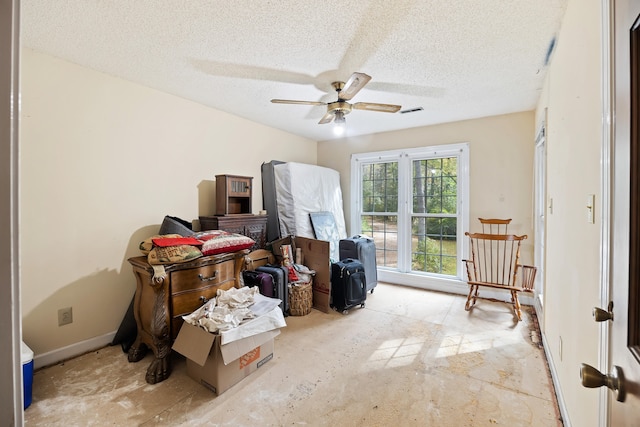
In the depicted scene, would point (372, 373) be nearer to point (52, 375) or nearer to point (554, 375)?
point (554, 375)

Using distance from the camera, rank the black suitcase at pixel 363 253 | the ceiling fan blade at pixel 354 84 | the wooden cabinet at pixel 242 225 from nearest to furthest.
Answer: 1. the ceiling fan blade at pixel 354 84
2. the wooden cabinet at pixel 242 225
3. the black suitcase at pixel 363 253

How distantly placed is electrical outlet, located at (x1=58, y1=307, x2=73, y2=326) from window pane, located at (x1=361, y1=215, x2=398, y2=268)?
150 inches

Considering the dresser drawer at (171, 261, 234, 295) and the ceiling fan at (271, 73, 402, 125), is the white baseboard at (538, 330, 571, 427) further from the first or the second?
the dresser drawer at (171, 261, 234, 295)

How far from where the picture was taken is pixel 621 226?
699mm

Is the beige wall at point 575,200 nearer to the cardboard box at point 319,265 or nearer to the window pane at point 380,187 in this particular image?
the cardboard box at point 319,265

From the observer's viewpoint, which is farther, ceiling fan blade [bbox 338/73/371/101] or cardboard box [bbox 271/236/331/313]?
cardboard box [bbox 271/236/331/313]

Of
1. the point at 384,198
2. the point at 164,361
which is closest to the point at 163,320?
the point at 164,361

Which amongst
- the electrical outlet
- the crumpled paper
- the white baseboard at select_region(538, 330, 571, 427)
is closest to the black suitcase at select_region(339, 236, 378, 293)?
the crumpled paper

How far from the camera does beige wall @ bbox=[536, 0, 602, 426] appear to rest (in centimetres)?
117

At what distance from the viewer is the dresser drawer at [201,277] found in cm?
221

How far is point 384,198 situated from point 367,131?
1.10 metres

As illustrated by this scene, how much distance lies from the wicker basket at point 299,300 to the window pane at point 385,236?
1858mm

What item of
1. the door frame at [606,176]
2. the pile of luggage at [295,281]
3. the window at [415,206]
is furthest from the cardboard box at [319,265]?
the door frame at [606,176]

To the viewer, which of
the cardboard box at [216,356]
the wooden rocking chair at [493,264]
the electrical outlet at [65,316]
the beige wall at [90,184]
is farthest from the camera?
the wooden rocking chair at [493,264]
